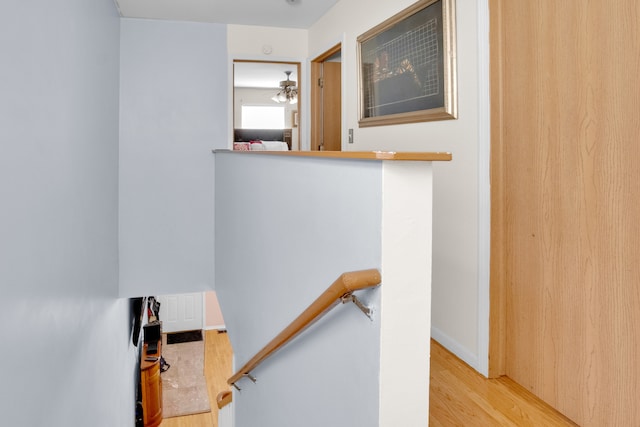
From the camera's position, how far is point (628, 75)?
1538mm

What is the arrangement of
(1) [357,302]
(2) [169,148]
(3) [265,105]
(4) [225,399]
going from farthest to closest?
(3) [265,105], (2) [169,148], (4) [225,399], (1) [357,302]

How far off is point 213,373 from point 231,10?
534cm

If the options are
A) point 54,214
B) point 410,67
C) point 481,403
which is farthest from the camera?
point 410,67

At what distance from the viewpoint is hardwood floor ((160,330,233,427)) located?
6.53 meters

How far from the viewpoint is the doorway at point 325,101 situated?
5.19 metres

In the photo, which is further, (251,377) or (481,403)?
(251,377)

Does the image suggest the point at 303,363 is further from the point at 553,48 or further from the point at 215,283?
the point at 215,283

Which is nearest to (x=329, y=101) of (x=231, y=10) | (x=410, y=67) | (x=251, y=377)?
(x=231, y=10)

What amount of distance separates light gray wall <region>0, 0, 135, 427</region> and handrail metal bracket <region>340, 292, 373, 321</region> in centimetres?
116

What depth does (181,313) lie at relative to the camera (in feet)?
27.4

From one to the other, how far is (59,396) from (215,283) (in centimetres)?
278

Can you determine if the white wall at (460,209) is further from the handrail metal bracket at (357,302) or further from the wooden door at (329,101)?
the wooden door at (329,101)

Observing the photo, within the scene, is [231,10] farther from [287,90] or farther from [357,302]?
[287,90]

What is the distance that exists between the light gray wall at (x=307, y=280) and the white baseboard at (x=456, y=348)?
0.93 metres
